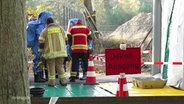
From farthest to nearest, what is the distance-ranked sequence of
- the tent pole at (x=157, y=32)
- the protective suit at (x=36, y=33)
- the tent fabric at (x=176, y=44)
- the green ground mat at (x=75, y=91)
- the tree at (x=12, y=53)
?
the tent pole at (x=157, y=32), the protective suit at (x=36, y=33), the tent fabric at (x=176, y=44), the green ground mat at (x=75, y=91), the tree at (x=12, y=53)

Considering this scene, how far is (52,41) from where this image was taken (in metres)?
8.42

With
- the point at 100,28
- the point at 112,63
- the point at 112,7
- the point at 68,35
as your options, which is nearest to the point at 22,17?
the point at 112,63

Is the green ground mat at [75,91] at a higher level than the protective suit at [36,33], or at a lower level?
lower

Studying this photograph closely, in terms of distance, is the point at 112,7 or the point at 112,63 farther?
the point at 112,7

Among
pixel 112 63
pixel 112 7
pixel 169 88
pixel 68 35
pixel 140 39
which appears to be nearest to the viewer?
pixel 112 63

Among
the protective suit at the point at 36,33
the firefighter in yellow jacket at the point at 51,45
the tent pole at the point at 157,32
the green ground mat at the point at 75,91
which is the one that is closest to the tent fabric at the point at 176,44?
the tent pole at the point at 157,32

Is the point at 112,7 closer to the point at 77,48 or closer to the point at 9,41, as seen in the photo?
the point at 77,48

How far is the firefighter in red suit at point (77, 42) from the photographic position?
9.34m

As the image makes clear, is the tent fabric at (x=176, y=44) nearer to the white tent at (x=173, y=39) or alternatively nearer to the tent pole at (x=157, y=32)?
the white tent at (x=173, y=39)

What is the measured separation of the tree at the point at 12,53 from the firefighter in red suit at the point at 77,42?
23.6 feet

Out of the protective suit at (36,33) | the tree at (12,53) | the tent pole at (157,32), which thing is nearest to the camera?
the tree at (12,53)

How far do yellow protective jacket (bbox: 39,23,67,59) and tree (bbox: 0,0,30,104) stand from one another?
6.28m

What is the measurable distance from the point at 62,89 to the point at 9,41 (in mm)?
5990

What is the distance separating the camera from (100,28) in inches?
731
